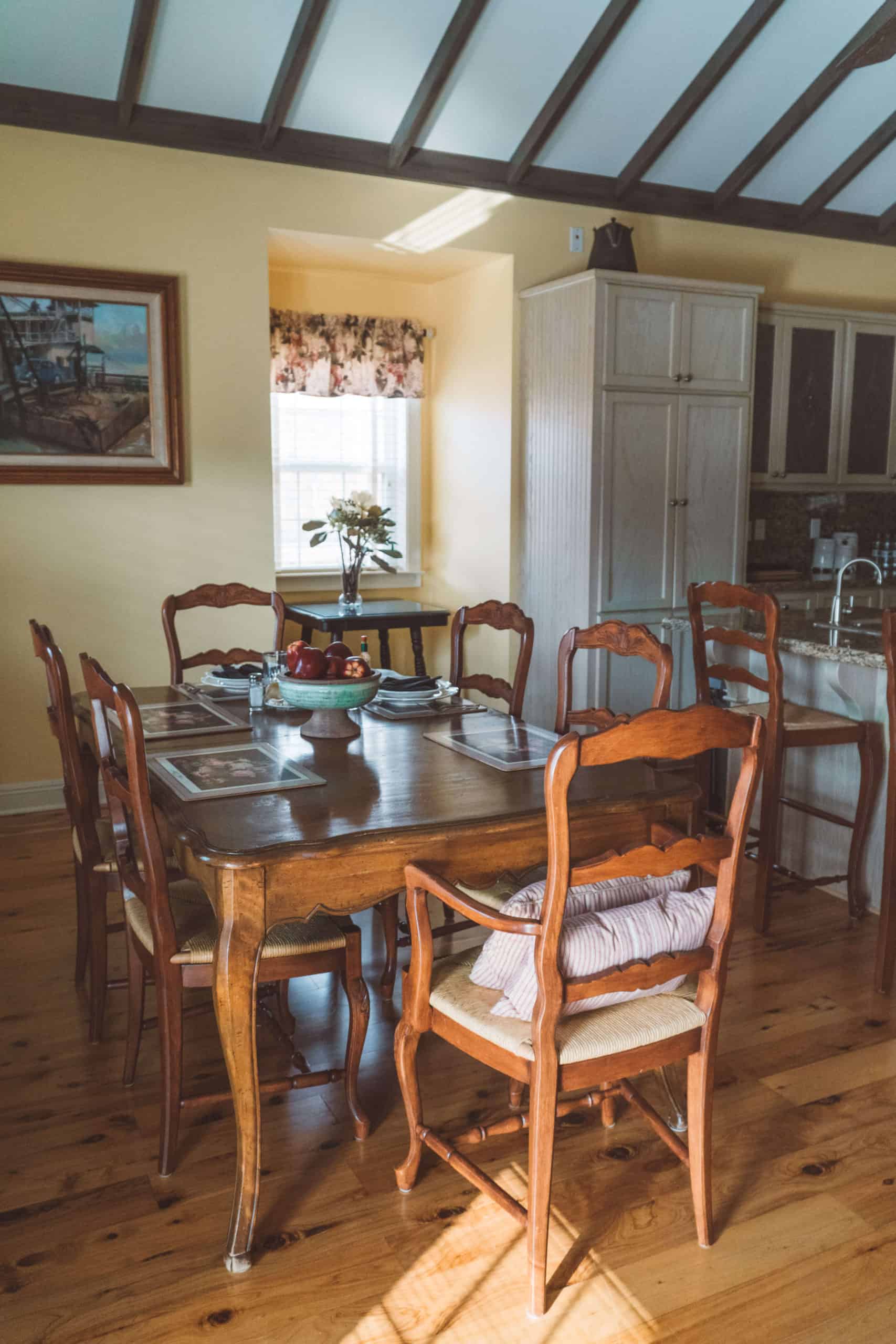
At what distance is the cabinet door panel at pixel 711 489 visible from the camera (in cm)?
513

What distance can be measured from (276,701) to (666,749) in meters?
1.56

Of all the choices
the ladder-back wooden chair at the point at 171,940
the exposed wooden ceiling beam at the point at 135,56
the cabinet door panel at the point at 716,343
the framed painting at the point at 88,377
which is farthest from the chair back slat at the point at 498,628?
the exposed wooden ceiling beam at the point at 135,56

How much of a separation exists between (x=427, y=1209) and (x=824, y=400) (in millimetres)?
4881

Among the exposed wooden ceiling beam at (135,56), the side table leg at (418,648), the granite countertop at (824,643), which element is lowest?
the side table leg at (418,648)

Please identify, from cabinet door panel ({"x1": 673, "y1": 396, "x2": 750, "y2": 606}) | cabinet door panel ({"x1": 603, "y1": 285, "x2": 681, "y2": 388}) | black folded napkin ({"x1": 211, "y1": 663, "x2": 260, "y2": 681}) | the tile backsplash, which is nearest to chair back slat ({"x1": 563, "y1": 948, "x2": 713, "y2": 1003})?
black folded napkin ({"x1": 211, "y1": 663, "x2": 260, "y2": 681})

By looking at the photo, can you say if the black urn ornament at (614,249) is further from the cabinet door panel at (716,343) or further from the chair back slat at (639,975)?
the chair back slat at (639,975)

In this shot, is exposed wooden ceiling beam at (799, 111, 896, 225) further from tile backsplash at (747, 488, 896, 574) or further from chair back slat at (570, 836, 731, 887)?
chair back slat at (570, 836, 731, 887)

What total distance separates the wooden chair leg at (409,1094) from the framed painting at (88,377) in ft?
10.7

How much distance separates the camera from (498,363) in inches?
216

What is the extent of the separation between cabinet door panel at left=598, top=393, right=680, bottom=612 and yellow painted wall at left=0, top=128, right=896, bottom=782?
1.15m

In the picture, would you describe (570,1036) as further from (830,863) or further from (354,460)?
(354,460)

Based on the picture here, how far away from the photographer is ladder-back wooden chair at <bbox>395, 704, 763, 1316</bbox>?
1688 mm

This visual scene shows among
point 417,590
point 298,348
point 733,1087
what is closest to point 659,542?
point 417,590

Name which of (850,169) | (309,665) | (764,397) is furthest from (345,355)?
(309,665)
